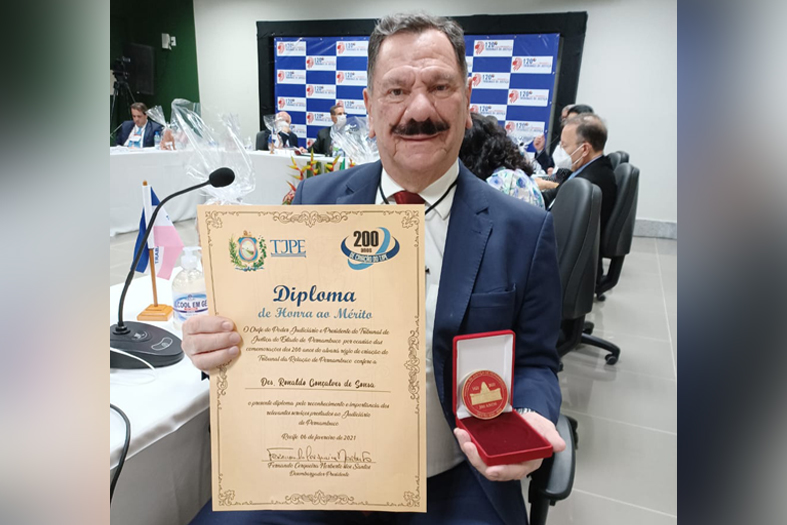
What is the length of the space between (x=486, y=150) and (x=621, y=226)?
3.64ft

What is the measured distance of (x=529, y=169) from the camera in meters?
2.61

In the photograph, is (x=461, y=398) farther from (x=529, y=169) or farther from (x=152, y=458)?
(x=529, y=169)

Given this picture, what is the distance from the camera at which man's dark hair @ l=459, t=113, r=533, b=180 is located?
234 cm

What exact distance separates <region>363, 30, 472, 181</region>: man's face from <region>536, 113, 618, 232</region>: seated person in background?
6.44 ft

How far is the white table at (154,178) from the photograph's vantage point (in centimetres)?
484

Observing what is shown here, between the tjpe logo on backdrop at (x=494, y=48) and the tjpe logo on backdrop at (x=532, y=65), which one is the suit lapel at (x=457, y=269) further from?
the tjpe logo on backdrop at (x=494, y=48)

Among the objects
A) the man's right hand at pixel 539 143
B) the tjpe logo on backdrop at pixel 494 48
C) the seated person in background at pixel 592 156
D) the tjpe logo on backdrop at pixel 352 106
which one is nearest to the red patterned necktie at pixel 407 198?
the seated person in background at pixel 592 156

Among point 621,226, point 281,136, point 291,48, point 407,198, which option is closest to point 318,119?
point 291,48

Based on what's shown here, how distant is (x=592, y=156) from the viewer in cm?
312

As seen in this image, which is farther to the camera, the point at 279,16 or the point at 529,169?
the point at 279,16

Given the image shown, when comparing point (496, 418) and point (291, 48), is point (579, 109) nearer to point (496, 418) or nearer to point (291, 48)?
point (496, 418)
